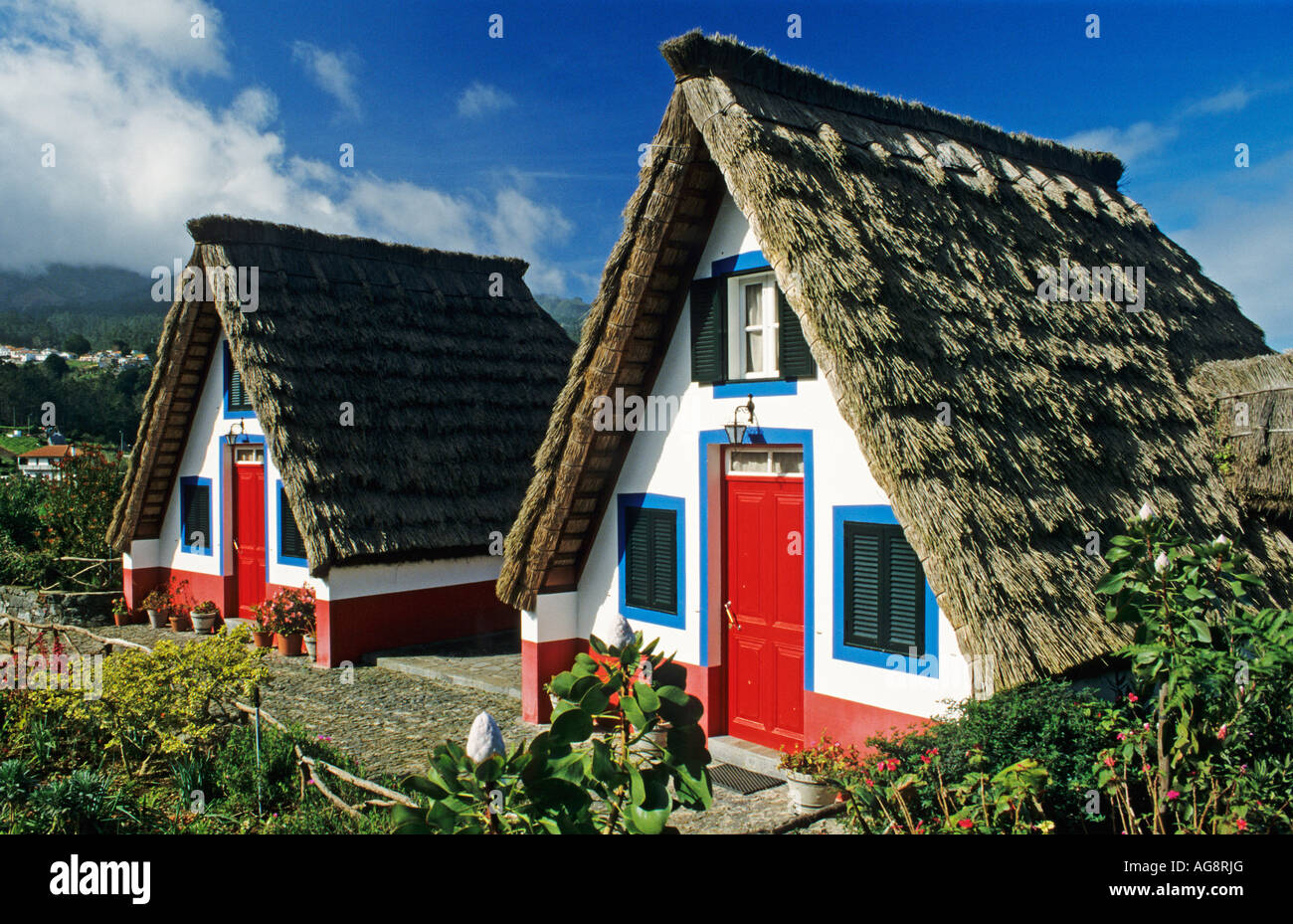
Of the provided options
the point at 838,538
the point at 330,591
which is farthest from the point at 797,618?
the point at 330,591

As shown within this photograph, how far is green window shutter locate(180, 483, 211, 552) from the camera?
1625cm

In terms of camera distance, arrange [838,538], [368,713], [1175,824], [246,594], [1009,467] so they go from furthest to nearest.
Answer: [246,594]
[368,713]
[838,538]
[1009,467]
[1175,824]

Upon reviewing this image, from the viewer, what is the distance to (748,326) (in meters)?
8.70

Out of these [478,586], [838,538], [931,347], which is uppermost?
[931,347]

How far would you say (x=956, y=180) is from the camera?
984 centimetres

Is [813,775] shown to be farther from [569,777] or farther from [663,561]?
[569,777]

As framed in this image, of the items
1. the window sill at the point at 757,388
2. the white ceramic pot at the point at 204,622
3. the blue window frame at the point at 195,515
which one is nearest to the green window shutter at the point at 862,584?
the window sill at the point at 757,388

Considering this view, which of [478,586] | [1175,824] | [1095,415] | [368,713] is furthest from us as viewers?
Answer: [478,586]

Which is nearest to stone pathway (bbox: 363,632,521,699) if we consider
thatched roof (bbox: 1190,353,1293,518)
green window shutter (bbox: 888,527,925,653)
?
green window shutter (bbox: 888,527,925,653)

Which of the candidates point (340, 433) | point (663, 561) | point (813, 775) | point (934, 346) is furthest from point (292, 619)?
point (934, 346)

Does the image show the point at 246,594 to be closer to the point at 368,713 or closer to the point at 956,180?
the point at 368,713

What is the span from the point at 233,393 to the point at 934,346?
12291mm

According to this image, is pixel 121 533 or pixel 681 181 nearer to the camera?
pixel 681 181

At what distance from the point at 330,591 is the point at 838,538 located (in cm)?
807
